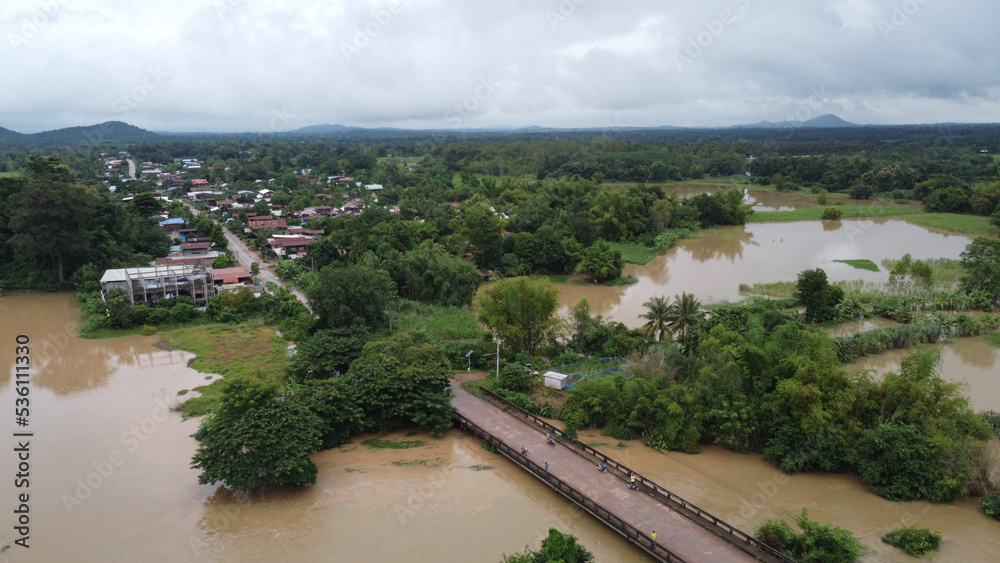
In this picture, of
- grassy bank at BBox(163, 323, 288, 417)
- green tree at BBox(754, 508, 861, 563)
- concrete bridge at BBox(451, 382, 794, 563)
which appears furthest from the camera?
grassy bank at BBox(163, 323, 288, 417)

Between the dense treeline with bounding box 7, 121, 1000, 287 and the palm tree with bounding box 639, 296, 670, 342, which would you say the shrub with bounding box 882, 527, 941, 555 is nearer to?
the palm tree with bounding box 639, 296, 670, 342

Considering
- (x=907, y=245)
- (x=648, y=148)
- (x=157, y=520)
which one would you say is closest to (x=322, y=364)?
Result: (x=157, y=520)

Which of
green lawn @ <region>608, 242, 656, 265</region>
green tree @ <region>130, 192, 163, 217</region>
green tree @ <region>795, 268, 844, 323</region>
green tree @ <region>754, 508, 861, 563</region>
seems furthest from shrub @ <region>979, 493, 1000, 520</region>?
green tree @ <region>130, 192, 163, 217</region>

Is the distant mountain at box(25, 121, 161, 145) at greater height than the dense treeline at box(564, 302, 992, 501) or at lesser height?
greater

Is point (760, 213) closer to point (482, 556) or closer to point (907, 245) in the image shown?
point (907, 245)

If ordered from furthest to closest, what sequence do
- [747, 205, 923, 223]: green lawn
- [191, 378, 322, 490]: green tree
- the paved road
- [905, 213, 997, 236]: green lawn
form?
1. [747, 205, 923, 223]: green lawn
2. [905, 213, 997, 236]: green lawn
3. the paved road
4. [191, 378, 322, 490]: green tree
